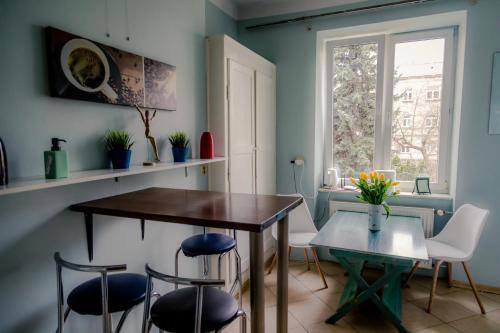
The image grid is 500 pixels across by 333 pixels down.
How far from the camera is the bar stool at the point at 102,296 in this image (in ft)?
3.95

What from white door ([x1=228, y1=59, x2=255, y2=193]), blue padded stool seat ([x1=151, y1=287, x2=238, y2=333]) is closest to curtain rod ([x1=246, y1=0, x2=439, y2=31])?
white door ([x1=228, y1=59, x2=255, y2=193])

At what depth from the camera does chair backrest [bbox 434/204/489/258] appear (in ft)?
7.91

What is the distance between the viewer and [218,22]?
2.99 meters

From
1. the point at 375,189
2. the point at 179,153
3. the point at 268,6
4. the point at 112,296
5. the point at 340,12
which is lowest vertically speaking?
the point at 112,296

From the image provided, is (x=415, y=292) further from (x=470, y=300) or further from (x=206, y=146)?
(x=206, y=146)

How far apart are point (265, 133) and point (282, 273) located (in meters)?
1.91

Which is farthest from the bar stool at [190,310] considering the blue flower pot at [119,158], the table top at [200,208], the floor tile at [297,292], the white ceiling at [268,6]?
the white ceiling at [268,6]

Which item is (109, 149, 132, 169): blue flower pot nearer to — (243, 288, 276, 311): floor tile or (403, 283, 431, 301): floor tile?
(243, 288, 276, 311): floor tile

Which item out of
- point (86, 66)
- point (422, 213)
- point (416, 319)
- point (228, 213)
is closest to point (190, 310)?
point (228, 213)

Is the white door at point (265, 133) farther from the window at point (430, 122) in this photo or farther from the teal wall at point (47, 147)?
the window at point (430, 122)

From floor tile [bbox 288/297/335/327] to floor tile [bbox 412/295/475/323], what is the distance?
79 cm

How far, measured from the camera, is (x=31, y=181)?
1.22m

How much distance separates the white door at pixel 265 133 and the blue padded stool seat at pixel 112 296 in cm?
184

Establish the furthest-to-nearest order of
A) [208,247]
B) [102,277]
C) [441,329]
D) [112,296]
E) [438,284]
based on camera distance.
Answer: [438,284], [441,329], [208,247], [112,296], [102,277]
